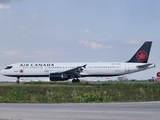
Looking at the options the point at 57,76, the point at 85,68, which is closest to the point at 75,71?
the point at 85,68

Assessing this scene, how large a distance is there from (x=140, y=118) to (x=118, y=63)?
4021cm

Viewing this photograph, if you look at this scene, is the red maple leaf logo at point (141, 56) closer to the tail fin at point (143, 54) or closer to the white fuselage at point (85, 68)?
the tail fin at point (143, 54)

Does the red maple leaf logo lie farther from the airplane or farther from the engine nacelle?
the engine nacelle

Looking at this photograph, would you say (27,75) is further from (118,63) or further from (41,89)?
(41,89)

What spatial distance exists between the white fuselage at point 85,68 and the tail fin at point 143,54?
157 cm

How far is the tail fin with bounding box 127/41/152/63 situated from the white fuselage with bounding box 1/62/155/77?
157cm

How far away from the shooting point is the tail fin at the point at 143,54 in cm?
5400

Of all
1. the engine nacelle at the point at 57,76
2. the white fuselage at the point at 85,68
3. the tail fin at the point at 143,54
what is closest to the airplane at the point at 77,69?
the white fuselage at the point at 85,68

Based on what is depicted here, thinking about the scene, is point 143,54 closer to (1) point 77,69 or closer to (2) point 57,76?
(1) point 77,69

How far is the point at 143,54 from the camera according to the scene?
178 ft

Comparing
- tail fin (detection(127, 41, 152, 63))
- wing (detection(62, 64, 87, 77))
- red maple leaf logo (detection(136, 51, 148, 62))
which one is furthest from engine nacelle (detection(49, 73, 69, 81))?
red maple leaf logo (detection(136, 51, 148, 62))

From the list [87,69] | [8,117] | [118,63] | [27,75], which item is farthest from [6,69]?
[8,117]

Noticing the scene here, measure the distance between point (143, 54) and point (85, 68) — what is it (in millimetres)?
8882

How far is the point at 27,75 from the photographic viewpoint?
174 ft
